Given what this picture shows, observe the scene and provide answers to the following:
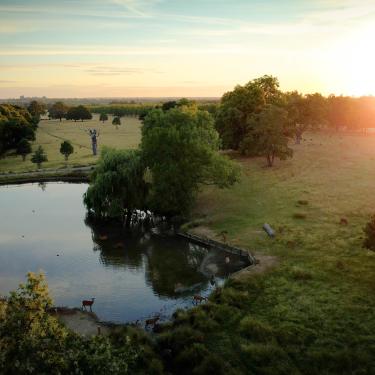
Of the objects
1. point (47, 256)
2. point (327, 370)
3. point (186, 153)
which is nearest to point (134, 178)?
point (186, 153)

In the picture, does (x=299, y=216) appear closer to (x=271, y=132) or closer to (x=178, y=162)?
(x=178, y=162)

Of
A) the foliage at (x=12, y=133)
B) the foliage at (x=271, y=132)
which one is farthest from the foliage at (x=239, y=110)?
the foliage at (x=12, y=133)

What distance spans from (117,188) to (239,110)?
1617 inches

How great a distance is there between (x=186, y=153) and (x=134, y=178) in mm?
7251

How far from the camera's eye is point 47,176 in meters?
78.7

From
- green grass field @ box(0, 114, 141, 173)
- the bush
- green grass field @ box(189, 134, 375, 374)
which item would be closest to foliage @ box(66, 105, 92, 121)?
green grass field @ box(0, 114, 141, 173)

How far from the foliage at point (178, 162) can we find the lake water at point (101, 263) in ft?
18.3

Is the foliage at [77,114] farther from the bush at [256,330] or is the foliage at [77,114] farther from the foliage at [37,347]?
the foliage at [37,347]

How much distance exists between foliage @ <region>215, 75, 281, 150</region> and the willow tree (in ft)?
117

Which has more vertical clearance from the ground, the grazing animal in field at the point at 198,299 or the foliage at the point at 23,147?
the foliage at the point at 23,147

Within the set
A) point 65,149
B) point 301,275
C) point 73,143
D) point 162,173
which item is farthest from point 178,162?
point 73,143

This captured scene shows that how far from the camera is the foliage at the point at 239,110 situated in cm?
8544

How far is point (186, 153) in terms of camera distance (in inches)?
2078

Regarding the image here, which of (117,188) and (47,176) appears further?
(47,176)
